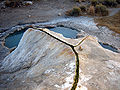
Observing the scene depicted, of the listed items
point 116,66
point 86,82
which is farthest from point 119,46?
point 86,82

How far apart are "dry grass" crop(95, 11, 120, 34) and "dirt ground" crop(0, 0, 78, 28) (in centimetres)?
323

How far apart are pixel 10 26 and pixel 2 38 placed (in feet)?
5.23

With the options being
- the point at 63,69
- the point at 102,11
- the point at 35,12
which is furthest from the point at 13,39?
the point at 102,11

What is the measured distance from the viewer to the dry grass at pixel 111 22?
7.99 meters

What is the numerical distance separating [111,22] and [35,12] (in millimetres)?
6335

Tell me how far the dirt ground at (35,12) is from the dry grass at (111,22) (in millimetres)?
3226

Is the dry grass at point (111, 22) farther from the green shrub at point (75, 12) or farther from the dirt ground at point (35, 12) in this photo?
the dirt ground at point (35, 12)

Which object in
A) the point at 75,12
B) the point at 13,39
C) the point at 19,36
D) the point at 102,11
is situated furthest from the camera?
the point at 102,11

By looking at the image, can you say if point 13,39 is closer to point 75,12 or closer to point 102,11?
point 75,12

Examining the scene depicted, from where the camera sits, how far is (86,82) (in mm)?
2070

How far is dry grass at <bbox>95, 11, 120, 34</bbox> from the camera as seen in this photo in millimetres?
7989

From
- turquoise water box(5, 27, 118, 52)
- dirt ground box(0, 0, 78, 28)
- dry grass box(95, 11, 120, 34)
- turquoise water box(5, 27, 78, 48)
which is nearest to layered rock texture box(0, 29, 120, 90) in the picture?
turquoise water box(5, 27, 118, 52)

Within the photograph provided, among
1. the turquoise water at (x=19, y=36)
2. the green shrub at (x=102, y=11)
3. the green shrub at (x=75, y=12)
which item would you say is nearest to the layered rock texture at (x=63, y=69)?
the turquoise water at (x=19, y=36)

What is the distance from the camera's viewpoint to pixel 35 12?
1074cm
